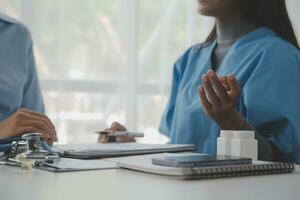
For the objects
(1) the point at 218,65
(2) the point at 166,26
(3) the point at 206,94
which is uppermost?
(2) the point at 166,26

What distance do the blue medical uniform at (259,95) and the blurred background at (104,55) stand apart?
0.47 meters

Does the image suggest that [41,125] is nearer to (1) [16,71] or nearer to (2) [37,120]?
(2) [37,120]

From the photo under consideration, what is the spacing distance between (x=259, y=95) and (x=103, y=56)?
0.83 metres

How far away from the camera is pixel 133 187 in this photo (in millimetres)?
528

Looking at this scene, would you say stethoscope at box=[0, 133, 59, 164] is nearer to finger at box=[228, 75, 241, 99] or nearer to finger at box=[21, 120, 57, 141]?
finger at box=[21, 120, 57, 141]

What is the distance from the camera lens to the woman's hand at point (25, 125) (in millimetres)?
909

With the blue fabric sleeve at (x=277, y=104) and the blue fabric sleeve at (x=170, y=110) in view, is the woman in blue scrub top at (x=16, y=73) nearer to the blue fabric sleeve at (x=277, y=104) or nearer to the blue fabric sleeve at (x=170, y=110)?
the blue fabric sleeve at (x=170, y=110)

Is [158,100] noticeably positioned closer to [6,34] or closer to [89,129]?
[89,129]

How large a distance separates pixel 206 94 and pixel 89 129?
35.7 inches

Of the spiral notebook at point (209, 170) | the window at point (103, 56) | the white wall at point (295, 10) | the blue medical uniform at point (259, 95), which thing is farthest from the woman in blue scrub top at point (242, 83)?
the white wall at point (295, 10)

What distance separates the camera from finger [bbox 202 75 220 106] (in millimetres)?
851

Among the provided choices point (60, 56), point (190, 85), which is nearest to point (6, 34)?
point (60, 56)

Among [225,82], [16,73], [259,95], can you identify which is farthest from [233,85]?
[16,73]

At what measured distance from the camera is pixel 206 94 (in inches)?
34.5
